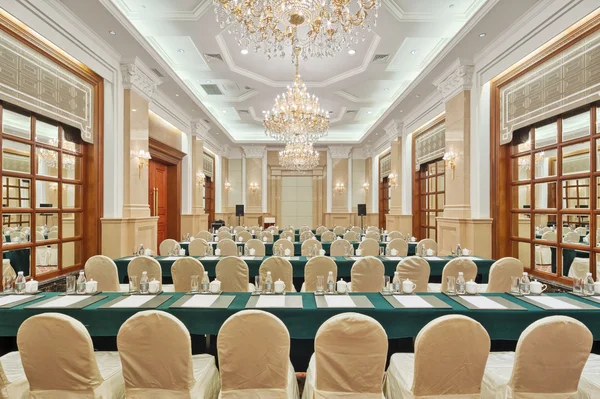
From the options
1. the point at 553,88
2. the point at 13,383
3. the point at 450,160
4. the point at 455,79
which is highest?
the point at 455,79

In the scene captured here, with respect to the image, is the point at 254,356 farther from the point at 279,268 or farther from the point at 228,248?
the point at 228,248

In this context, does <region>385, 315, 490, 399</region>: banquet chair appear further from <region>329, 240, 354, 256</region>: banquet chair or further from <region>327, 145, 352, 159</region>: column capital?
<region>327, 145, 352, 159</region>: column capital

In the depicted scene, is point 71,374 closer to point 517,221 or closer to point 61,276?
point 61,276

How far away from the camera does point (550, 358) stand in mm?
1915

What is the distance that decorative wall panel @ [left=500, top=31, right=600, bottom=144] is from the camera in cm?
419

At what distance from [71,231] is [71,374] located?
14.4 ft

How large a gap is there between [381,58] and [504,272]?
4979mm

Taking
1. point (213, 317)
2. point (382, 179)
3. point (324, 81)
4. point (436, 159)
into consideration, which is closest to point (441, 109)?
point (436, 159)

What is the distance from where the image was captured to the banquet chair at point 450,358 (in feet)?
6.07

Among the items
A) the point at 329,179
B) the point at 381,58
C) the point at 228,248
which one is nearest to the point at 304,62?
the point at 381,58

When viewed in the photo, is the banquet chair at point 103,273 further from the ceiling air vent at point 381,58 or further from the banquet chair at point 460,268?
the ceiling air vent at point 381,58

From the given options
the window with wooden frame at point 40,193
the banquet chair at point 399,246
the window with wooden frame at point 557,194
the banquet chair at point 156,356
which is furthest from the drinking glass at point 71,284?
the window with wooden frame at point 557,194

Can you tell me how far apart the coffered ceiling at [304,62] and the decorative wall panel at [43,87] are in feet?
4.22

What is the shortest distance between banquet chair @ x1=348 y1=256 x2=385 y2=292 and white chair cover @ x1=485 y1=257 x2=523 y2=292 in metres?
1.23
